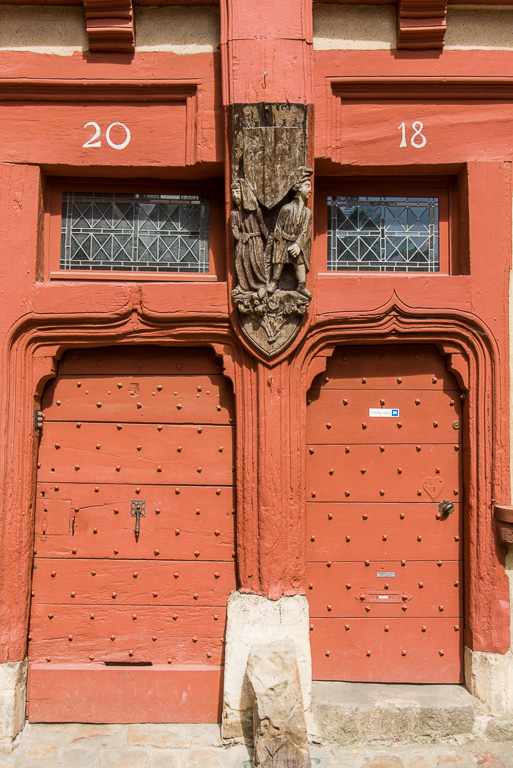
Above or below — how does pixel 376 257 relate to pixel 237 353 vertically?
above

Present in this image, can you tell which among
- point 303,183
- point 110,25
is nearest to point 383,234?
point 303,183

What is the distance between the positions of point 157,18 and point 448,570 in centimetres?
364

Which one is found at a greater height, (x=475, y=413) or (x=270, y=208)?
(x=270, y=208)

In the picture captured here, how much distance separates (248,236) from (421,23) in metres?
1.60

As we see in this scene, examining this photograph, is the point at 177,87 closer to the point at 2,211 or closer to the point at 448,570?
A: the point at 2,211

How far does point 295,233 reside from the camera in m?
3.28

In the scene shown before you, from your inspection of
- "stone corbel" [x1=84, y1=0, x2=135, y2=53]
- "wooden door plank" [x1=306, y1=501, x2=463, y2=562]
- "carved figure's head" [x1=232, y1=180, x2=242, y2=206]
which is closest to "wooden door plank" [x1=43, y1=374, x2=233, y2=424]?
"wooden door plank" [x1=306, y1=501, x2=463, y2=562]

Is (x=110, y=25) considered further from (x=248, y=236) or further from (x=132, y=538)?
(x=132, y=538)

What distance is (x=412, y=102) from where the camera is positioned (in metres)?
3.56

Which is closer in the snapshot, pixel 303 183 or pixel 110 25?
pixel 303 183

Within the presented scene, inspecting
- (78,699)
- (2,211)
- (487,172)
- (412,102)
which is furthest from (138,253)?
(78,699)

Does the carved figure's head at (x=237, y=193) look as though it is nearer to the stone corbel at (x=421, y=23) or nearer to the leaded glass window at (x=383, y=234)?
the leaded glass window at (x=383, y=234)

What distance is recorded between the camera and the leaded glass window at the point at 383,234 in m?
3.68

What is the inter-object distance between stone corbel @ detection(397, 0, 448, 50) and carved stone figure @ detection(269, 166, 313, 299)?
3.34 ft
